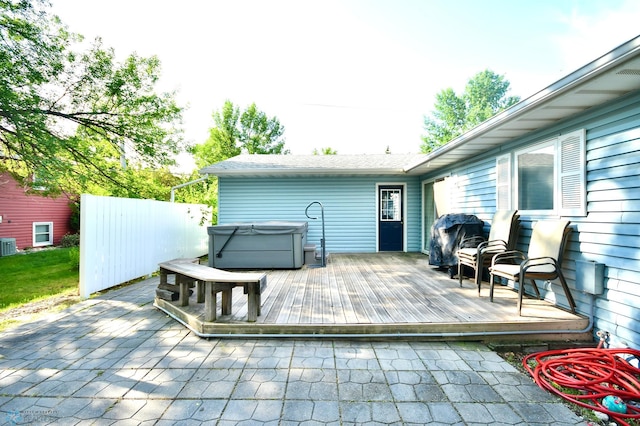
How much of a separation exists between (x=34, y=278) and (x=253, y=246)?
447 centimetres

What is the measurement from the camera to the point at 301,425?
170cm

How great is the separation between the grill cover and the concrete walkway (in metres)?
2.45

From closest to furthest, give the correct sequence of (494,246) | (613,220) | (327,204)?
(613,220) → (494,246) → (327,204)

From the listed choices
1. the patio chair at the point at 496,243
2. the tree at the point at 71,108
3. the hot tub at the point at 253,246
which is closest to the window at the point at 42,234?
the tree at the point at 71,108

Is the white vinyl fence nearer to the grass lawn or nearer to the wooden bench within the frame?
the grass lawn

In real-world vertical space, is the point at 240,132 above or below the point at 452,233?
above

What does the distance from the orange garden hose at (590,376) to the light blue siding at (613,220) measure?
1.27 feet

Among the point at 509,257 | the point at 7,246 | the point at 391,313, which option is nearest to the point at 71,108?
the point at 7,246

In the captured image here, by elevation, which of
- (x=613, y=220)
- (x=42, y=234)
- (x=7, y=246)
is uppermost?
(x=613, y=220)

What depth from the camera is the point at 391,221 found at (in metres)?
8.37

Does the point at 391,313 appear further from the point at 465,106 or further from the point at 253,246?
the point at 465,106

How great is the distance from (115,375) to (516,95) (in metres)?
33.2

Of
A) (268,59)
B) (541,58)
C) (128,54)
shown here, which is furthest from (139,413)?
(541,58)

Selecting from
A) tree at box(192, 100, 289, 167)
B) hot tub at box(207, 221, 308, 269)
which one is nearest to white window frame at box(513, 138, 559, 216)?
hot tub at box(207, 221, 308, 269)
